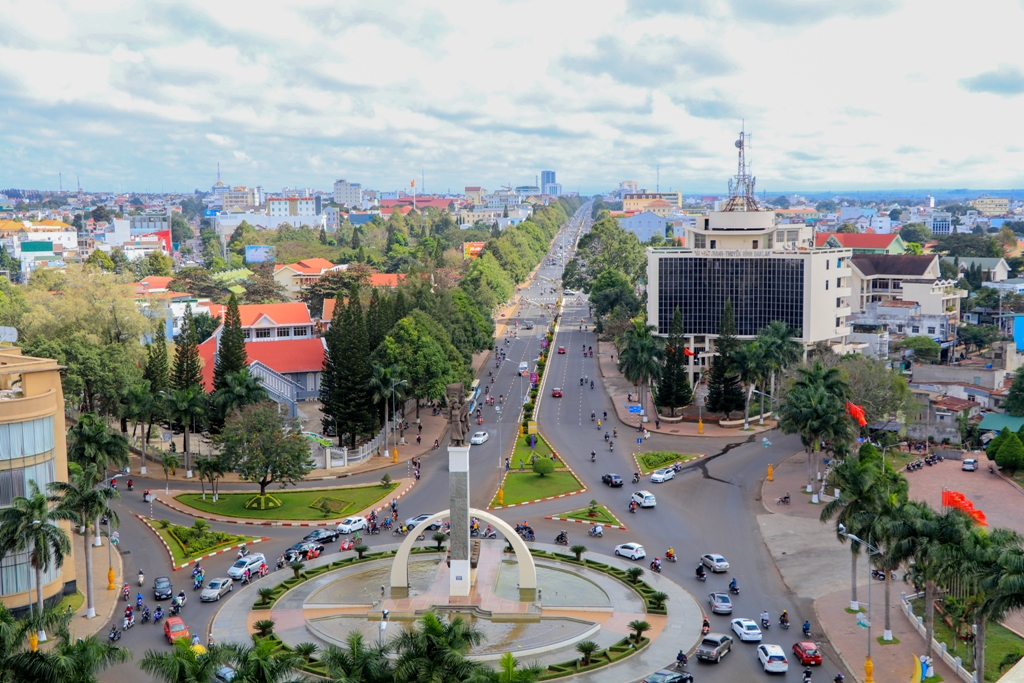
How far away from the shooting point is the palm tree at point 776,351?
75.4 meters

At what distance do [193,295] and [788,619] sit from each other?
115723mm

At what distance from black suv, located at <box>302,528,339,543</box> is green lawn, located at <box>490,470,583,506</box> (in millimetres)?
10107

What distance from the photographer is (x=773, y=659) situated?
37750 mm

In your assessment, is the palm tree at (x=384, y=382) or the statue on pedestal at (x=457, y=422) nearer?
the statue on pedestal at (x=457, y=422)

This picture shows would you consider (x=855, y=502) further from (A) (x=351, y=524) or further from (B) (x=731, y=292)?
(B) (x=731, y=292)

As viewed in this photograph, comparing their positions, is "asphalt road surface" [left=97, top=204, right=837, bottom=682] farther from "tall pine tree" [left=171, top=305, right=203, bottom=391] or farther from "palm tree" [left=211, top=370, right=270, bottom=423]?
"tall pine tree" [left=171, top=305, right=203, bottom=391]

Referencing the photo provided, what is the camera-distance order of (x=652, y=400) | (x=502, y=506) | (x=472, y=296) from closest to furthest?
(x=502, y=506) < (x=652, y=400) < (x=472, y=296)

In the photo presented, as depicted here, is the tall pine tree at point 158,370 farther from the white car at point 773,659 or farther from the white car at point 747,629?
the white car at point 773,659

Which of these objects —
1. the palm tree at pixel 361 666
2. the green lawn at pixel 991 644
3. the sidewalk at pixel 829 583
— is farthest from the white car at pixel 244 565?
the green lawn at pixel 991 644

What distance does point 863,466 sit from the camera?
43.3 metres

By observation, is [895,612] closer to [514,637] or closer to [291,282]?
[514,637]

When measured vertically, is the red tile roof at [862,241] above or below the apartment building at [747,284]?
above

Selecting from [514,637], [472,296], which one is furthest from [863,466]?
[472,296]

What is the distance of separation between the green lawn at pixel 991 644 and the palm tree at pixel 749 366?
33491mm
